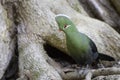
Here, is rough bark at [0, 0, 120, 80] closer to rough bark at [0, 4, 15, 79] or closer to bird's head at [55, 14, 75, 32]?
rough bark at [0, 4, 15, 79]

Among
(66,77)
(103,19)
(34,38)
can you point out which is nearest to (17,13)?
(34,38)

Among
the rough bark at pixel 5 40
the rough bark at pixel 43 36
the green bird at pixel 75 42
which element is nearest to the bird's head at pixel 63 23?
the green bird at pixel 75 42

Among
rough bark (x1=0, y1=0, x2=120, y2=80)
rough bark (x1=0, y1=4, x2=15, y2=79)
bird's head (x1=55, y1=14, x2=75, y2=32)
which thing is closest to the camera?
bird's head (x1=55, y1=14, x2=75, y2=32)

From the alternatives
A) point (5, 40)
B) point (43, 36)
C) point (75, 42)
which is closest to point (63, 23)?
point (75, 42)

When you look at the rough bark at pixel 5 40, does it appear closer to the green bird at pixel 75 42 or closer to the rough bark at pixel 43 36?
the rough bark at pixel 43 36

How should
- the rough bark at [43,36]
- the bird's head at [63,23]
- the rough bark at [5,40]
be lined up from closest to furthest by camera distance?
the bird's head at [63,23], the rough bark at [43,36], the rough bark at [5,40]

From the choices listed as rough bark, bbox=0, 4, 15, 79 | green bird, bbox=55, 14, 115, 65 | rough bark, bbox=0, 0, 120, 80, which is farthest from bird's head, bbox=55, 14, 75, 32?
rough bark, bbox=0, 4, 15, 79

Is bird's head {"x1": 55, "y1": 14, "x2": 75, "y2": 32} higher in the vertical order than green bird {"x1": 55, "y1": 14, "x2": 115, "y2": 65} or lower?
higher

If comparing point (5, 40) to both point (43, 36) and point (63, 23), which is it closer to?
point (43, 36)

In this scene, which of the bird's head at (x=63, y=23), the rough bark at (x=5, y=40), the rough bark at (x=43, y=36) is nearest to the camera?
the bird's head at (x=63, y=23)

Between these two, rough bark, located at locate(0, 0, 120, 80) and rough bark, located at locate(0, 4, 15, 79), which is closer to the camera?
rough bark, located at locate(0, 0, 120, 80)

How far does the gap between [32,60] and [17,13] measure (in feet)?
2.56

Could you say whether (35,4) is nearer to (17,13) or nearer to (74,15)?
(17,13)

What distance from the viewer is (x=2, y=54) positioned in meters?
4.27
